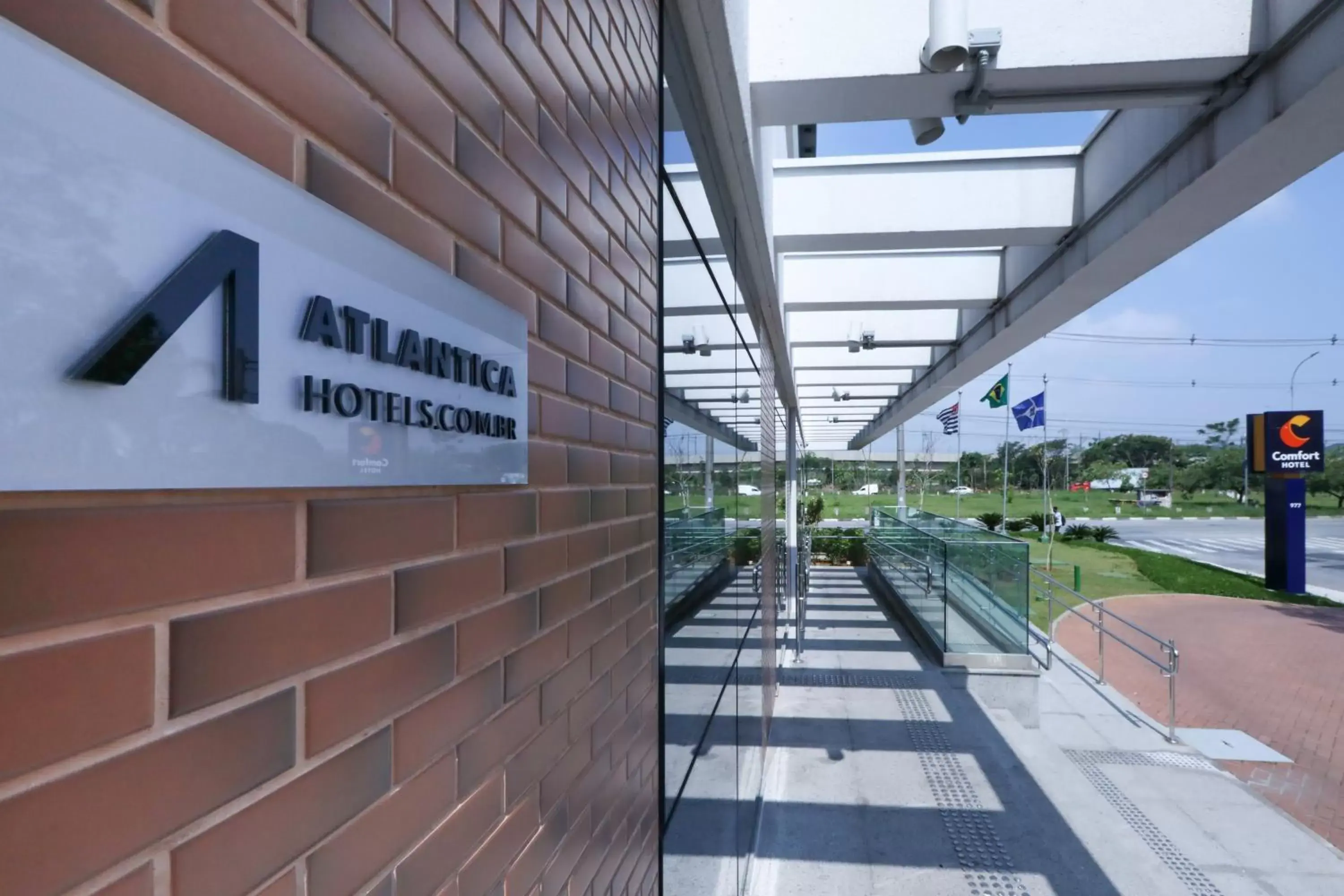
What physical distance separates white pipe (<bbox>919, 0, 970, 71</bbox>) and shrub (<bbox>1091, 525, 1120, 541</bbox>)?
37.6m

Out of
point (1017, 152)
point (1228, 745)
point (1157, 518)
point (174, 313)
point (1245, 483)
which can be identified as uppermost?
point (1017, 152)

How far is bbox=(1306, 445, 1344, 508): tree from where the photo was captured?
198 feet

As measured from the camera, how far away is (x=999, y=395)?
52.4ft

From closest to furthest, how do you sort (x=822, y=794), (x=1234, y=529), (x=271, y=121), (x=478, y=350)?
1. (x=271, y=121)
2. (x=478, y=350)
3. (x=822, y=794)
4. (x=1234, y=529)

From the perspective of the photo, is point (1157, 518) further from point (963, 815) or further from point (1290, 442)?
point (963, 815)

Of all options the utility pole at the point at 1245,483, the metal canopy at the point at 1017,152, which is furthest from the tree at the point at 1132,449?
the metal canopy at the point at 1017,152

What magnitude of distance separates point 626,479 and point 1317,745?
10.8 m

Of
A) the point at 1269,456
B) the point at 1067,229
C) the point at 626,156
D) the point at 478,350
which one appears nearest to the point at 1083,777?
the point at 1067,229

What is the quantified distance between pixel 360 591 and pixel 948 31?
3596mm

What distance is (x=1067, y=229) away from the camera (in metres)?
5.30

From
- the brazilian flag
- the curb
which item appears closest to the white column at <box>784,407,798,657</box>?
the brazilian flag

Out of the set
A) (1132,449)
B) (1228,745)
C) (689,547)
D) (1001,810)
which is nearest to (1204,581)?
(1228,745)

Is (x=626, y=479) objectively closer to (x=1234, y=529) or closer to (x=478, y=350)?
A: (x=478, y=350)

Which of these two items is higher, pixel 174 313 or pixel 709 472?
pixel 174 313
